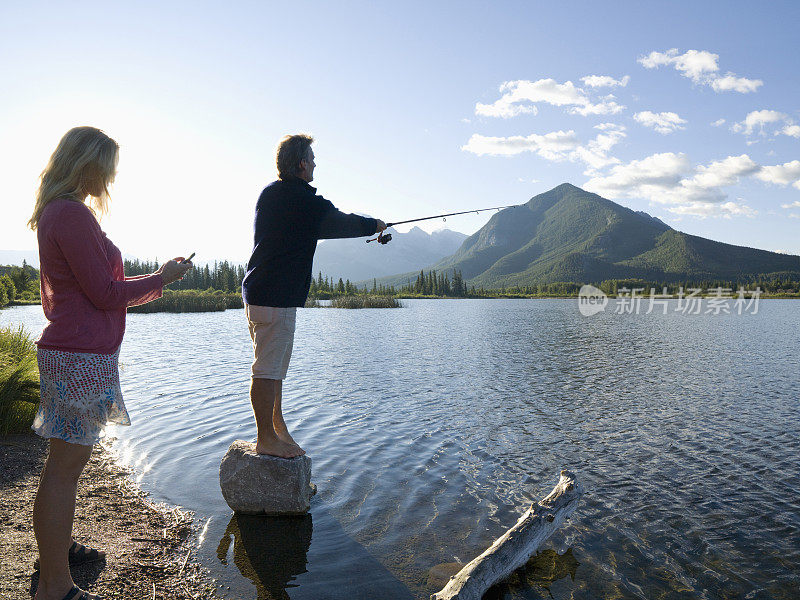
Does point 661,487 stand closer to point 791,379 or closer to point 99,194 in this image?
point 99,194

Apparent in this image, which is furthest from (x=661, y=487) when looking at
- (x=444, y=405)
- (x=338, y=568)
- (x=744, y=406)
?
(x=744, y=406)

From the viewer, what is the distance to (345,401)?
12.4m

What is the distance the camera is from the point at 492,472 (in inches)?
305

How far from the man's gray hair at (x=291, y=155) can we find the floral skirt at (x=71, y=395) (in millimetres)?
2571

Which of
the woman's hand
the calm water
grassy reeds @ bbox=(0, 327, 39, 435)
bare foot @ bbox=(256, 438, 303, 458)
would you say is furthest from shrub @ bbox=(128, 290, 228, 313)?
the woman's hand

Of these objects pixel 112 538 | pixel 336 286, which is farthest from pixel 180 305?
pixel 336 286

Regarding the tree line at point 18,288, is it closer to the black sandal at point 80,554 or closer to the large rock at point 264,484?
the large rock at point 264,484

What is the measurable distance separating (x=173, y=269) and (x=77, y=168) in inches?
33.0

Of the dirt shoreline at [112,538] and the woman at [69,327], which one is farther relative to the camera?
the dirt shoreline at [112,538]

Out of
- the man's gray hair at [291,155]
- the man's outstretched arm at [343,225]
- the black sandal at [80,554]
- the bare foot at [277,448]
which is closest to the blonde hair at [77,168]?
the man's gray hair at [291,155]

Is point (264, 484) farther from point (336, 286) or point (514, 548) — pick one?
point (336, 286)

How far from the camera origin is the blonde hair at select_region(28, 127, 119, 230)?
3.11 meters

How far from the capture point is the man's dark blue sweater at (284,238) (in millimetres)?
4926

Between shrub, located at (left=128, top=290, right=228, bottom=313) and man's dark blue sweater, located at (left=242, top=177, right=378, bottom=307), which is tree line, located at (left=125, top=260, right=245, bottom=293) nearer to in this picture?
shrub, located at (left=128, top=290, right=228, bottom=313)
